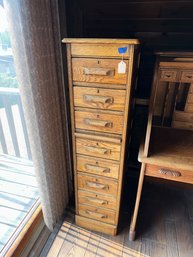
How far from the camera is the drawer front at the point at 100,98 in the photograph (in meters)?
0.97

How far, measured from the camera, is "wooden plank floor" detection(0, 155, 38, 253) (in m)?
1.25

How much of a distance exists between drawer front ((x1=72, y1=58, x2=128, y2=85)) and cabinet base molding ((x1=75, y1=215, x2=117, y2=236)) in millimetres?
1065

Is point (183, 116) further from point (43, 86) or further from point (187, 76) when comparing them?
point (43, 86)

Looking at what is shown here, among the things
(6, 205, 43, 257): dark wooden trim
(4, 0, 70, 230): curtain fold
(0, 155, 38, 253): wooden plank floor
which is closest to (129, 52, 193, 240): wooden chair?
(4, 0, 70, 230): curtain fold

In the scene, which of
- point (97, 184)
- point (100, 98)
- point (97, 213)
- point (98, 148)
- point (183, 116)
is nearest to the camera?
point (100, 98)

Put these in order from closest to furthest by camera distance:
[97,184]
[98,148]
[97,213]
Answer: [98,148], [97,184], [97,213]

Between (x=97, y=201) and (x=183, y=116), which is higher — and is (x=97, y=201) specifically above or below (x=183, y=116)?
below

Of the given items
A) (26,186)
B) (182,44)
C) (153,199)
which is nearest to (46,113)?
(26,186)

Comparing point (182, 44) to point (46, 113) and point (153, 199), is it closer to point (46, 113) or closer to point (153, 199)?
point (46, 113)

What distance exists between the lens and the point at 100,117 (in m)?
1.05

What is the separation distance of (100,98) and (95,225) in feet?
3.32

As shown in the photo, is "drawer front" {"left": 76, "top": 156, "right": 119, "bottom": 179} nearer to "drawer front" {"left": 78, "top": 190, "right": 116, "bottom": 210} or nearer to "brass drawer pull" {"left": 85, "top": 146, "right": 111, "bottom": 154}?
"brass drawer pull" {"left": 85, "top": 146, "right": 111, "bottom": 154}

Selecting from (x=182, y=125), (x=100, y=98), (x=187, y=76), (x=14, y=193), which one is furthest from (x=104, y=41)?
(x=14, y=193)

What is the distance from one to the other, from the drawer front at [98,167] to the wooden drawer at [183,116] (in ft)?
2.35
